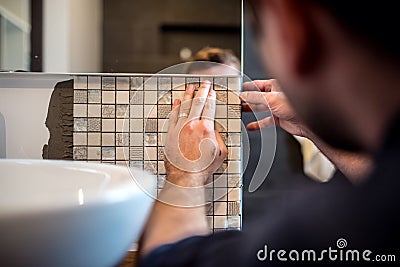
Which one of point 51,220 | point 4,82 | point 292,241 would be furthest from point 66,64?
point 292,241

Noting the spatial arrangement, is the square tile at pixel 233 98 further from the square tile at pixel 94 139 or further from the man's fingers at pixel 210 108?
the square tile at pixel 94 139

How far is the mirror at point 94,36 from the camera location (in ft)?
2.01

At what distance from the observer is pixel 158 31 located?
24.3 inches

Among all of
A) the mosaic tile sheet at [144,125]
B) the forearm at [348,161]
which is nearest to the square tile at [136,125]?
the mosaic tile sheet at [144,125]

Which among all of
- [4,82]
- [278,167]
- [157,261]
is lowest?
[157,261]

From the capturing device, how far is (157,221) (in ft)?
2.00

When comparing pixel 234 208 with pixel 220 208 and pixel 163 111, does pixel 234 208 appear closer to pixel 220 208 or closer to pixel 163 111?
pixel 220 208

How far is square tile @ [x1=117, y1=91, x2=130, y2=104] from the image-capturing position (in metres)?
0.62

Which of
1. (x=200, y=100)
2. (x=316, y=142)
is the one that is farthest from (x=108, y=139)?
(x=316, y=142)

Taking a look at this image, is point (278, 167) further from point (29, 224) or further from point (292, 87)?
point (29, 224)

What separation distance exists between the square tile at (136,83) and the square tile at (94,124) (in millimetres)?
57

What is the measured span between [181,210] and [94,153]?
125 millimetres

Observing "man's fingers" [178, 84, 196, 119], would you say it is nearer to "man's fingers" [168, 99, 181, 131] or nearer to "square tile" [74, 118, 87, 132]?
"man's fingers" [168, 99, 181, 131]

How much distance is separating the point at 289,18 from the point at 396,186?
0.80ft
